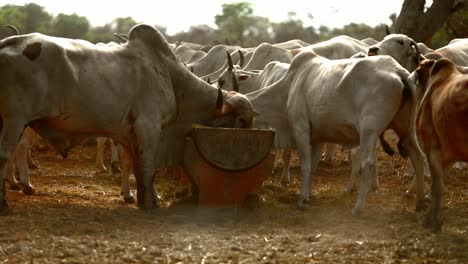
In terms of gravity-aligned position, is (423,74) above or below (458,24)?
below

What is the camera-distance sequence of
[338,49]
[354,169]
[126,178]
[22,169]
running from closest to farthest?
[126,178]
[22,169]
[354,169]
[338,49]

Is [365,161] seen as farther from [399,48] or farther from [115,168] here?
[115,168]

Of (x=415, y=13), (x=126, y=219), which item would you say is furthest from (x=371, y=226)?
(x=415, y=13)

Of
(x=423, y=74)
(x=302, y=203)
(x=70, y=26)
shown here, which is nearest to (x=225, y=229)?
(x=302, y=203)

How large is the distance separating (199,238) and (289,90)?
3418 mm

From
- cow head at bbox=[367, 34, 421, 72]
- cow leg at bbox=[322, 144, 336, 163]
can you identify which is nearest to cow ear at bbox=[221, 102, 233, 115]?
cow head at bbox=[367, 34, 421, 72]

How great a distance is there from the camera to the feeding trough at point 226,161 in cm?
842

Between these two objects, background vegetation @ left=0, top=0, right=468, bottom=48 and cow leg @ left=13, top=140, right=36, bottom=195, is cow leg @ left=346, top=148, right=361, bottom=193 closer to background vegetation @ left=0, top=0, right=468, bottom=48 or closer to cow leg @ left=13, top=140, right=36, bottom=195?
cow leg @ left=13, top=140, right=36, bottom=195

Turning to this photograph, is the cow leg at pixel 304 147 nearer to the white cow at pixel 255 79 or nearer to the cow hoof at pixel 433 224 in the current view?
the cow hoof at pixel 433 224

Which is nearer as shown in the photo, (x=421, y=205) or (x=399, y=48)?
(x=421, y=205)

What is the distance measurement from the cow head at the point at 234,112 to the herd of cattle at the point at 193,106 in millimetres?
11

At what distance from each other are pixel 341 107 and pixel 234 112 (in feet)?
3.82

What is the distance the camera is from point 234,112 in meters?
9.26

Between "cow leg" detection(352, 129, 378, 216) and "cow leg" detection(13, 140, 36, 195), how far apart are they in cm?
334
